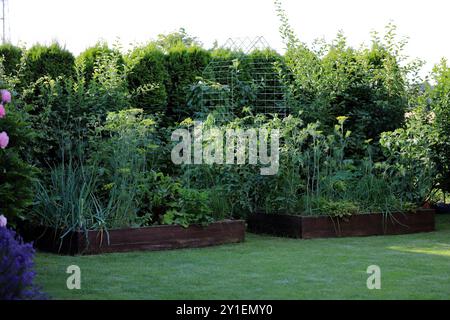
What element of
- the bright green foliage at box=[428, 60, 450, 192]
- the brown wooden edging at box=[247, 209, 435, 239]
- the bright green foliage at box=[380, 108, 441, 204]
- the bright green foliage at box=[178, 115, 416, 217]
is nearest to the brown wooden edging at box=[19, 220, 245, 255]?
the bright green foliage at box=[178, 115, 416, 217]

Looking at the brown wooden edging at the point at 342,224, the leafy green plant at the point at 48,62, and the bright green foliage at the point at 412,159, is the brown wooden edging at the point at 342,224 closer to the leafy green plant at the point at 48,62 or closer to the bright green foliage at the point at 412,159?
the bright green foliage at the point at 412,159

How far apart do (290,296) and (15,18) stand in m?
18.1

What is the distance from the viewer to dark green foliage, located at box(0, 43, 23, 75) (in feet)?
27.1

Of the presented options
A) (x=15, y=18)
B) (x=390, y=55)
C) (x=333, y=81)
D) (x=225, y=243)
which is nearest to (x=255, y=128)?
(x=225, y=243)

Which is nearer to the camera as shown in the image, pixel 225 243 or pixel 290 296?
pixel 290 296

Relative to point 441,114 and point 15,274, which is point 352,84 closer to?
point 441,114

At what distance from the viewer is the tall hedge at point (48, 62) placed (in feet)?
27.7

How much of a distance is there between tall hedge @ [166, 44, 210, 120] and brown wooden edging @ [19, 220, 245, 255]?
9.43ft

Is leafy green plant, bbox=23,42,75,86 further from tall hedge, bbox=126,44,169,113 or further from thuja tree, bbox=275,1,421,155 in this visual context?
thuja tree, bbox=275,1,421,155

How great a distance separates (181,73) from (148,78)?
582 millimetres

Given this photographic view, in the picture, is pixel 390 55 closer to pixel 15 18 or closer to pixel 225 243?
pixel 225 243

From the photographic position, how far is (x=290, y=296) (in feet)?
14.5

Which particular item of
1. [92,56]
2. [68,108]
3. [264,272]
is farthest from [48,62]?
[264,272]

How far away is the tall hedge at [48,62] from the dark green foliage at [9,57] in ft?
0.48
